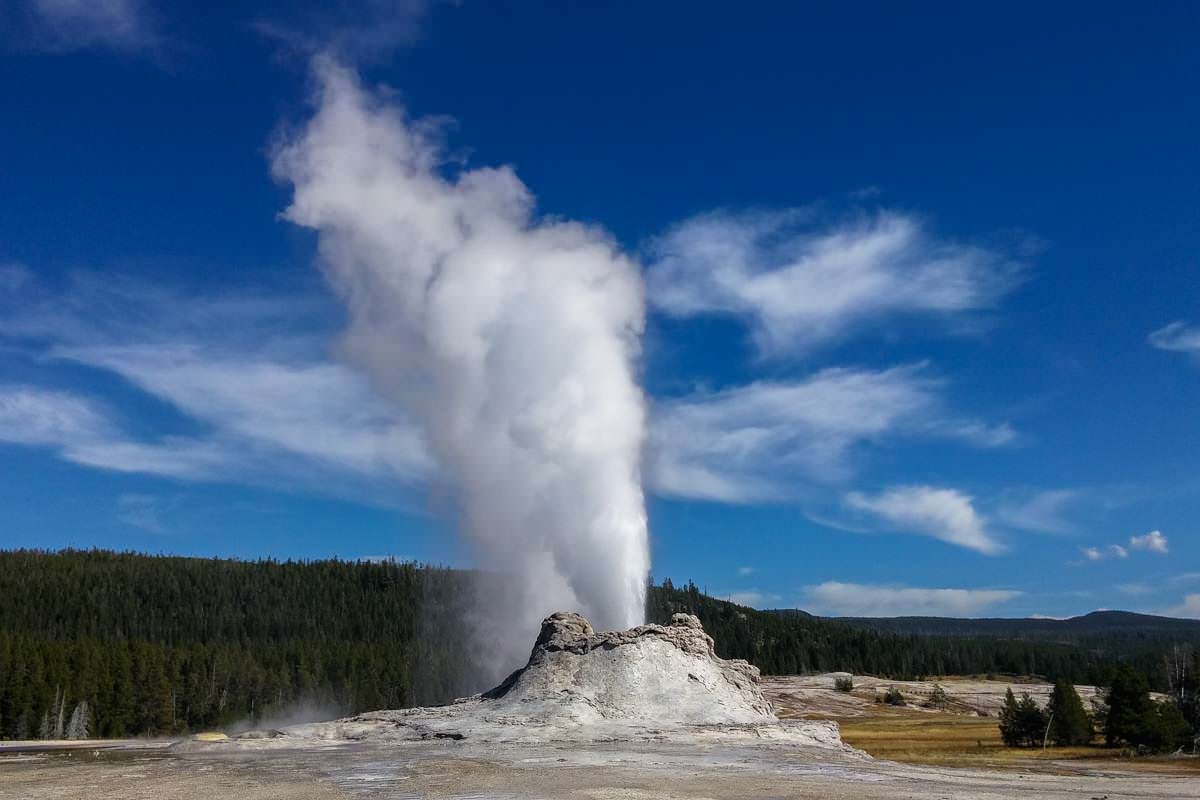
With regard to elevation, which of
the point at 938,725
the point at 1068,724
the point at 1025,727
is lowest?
the point at 938,725

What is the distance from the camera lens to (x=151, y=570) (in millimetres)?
146125

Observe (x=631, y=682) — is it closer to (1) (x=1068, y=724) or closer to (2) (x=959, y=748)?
(2) (x=959, y=748)

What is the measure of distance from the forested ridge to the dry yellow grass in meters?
16.8

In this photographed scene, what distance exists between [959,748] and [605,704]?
25.6 m

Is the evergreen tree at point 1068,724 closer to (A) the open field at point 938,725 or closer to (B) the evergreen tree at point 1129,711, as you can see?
(B) the evergreen tree at point 1129,711

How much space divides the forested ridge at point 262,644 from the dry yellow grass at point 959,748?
1682 centimetres

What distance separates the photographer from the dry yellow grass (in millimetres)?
32156

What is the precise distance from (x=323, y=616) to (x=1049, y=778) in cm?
12648

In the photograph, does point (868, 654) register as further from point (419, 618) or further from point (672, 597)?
point (419, 618)

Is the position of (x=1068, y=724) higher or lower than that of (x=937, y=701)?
higher

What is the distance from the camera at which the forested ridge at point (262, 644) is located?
72562 mm

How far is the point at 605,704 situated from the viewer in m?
33.5

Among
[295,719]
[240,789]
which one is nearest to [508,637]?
[240,789]

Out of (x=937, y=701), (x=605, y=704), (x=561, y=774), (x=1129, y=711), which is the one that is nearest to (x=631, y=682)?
(x=605, y=704)
